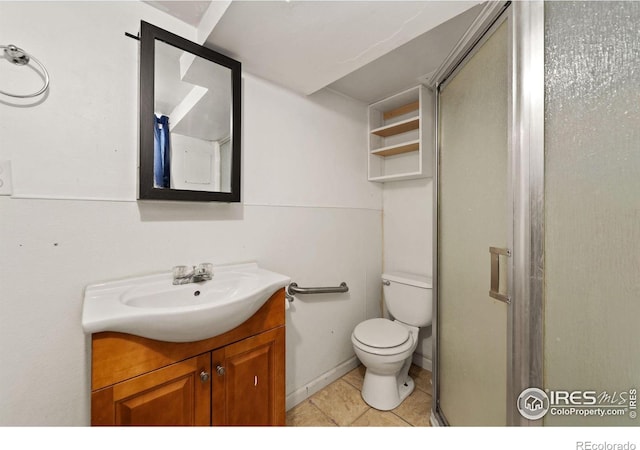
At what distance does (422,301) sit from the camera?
1.57m

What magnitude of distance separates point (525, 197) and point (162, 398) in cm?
129

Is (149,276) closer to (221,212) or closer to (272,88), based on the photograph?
(221,212)

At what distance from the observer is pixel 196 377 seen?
31.5 inches

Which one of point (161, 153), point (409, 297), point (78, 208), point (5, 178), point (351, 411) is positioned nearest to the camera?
point (5, 178)

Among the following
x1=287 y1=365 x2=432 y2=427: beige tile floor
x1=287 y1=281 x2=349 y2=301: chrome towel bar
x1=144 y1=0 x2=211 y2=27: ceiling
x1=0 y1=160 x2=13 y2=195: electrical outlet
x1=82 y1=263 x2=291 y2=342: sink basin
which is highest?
x1=144 y1=0 x2=211 y2=27: ceiling

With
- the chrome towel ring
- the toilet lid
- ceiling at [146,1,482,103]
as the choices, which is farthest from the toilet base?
the chrome towel ring

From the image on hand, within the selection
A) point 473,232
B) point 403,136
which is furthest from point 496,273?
point 403,136

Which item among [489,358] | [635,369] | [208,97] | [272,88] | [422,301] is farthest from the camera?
[422,301]

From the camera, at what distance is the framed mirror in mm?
926

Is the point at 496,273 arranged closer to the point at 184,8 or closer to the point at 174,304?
the point at 174,304

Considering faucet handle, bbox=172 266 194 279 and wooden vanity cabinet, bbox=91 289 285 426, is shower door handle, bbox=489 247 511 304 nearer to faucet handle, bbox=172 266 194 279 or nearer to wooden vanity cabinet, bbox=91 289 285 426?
wooden vanity cabinet, bbox=91 289 285 426

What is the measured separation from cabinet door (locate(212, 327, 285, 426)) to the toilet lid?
0.61 m

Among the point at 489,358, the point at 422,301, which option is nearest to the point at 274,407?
the point at 489,358
